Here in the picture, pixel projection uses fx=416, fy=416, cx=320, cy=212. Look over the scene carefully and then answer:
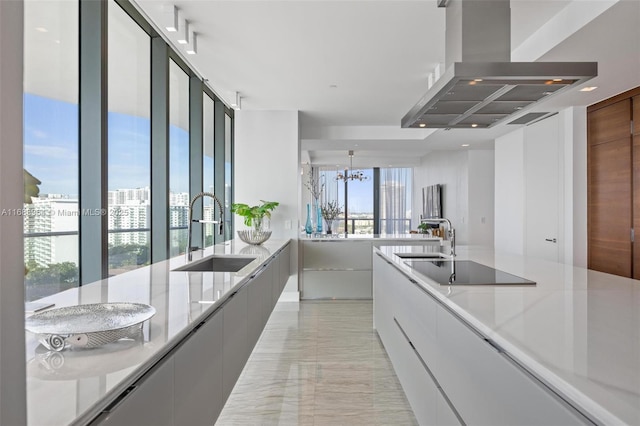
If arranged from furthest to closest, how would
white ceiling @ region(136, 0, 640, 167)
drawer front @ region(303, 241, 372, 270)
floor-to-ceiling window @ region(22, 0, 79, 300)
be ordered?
drawer front @ region(303, 241, 372, 270) < white ceiling @ region(136, 0, 640, 167) < floor-to-ceiling window @ region(22, 0, 79, 300)

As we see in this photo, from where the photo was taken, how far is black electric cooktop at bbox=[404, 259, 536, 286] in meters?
1.86

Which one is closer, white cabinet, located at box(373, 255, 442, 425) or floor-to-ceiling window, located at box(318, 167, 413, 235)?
white cabinet, located at box(373, 255, 442, 425)

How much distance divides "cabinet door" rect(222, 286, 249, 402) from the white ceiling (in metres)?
1.97

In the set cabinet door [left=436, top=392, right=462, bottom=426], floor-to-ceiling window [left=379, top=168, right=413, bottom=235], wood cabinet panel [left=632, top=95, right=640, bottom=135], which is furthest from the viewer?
floor-to-ceiling window [left=379, top=168, right=413, bottom=235]

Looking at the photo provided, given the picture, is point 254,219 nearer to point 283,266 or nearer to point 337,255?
point 283,266

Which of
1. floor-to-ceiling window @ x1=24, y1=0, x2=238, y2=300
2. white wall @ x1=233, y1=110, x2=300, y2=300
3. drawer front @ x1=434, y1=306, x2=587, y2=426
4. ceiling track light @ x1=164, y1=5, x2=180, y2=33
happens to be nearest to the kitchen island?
white wall @ x1=233, y1=110, x2=300, y2=300

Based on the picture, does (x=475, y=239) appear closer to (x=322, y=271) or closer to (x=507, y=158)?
(x=507, y=158)

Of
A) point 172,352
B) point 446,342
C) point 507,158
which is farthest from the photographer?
point 507,158

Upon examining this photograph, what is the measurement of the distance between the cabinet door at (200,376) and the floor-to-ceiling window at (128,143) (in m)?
1.60

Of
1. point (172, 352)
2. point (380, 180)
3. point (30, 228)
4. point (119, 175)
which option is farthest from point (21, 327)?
point (380, 180)

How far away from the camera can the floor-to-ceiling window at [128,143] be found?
2959mm

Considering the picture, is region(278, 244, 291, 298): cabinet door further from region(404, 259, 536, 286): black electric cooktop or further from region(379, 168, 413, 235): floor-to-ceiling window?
region(379, 168, 413, 235): floor-to-ceiling window

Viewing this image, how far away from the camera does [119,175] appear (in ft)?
9.96

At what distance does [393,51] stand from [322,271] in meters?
3.04
